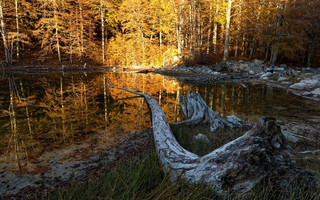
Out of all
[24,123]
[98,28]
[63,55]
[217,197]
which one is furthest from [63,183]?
[98,28]

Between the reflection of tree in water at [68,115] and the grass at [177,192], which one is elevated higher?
the grass at [177,192]

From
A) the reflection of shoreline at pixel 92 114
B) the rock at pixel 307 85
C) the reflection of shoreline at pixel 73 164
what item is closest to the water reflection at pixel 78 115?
the reflection of shoreline at pixel 92 114

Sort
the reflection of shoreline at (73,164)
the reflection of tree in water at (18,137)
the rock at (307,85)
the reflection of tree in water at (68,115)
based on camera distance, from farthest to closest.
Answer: the rock at (307,85)
the reflection of tree in water at (68,115)
the reflection of tree in water at (18,137)
the reflection of shoreline at (73,164)

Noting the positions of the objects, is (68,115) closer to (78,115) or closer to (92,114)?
(78,115)

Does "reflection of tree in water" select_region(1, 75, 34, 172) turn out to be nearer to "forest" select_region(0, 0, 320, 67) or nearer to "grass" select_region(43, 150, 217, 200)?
"grass" select_region(43, 150, 217, 200)

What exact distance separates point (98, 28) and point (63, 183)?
42.0m

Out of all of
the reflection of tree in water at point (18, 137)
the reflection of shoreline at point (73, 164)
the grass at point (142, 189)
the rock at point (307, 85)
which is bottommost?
the reflection of shoreline at point (73, 164)

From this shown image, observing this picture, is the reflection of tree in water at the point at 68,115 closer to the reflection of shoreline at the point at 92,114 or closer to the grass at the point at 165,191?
the reflection of shoreline at the point at 92,114

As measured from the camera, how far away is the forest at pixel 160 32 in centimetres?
2270

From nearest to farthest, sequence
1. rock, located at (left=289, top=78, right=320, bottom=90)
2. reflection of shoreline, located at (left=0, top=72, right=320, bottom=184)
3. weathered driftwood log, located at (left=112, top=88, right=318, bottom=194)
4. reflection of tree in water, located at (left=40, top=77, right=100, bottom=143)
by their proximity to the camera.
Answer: weathered driftwood log, located at (left=112, top=88, right=318, bottom=194), reflection of shoreline, located at (left=0, top=72, right=320, bottom=184), reflection of tree in water, located at (left=40, top=77, right=100, bottom=143), rock, located at (left=289, top=78, right=320, bottom=90)

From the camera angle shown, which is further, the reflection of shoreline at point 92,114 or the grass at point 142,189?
the reflection of shoreline at point 92,114

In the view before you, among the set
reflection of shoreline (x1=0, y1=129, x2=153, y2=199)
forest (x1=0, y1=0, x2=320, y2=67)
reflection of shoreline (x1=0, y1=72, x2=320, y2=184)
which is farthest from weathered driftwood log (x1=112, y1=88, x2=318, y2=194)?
forest (x1=0, y1=0, x2=320, y2=67)

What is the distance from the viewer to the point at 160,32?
1126 inches

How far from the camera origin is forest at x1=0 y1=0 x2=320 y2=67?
22.7 meters
